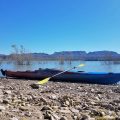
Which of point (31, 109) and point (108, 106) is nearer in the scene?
point (31, 109)

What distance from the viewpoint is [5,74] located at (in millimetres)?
33281

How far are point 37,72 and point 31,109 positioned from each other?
20.6 metres

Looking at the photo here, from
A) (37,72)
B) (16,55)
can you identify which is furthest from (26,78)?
(16,55)

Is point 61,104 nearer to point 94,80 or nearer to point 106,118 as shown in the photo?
point 106,118

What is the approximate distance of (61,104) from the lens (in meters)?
11.5

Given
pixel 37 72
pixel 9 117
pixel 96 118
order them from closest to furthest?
1. pixel 9 117
2. pixel 96 118
3. pixel 37 72

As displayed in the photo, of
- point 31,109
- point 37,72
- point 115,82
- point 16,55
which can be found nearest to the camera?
point 31,109

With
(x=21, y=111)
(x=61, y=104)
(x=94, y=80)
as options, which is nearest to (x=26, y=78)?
(x=94, y=80)

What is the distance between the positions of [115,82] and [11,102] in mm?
17098

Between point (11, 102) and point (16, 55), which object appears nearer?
point (11, 102)

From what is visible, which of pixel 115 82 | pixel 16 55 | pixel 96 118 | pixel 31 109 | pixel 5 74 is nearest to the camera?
pixel 96 118

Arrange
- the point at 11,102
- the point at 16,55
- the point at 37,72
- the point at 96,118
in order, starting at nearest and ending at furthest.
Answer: the point at 96,118, the point at 11,102, the point at 37,72, the point at 16,55

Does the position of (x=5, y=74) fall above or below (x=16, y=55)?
below

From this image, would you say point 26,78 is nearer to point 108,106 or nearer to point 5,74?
point 5,74
